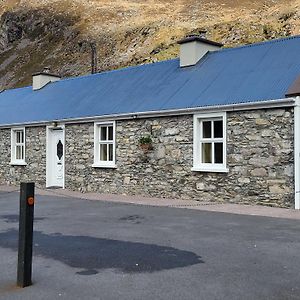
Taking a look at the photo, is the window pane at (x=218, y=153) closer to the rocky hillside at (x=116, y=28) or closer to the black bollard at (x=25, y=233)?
the black bollard at (x=25, y=233)

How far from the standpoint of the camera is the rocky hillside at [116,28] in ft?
136

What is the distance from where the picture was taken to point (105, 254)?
647 cm

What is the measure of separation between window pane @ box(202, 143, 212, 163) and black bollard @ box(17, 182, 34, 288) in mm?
8468

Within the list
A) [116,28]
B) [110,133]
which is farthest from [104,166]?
[116,28]

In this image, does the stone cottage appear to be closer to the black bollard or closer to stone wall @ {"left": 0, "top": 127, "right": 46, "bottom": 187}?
stone wall @ {"left": 0, "top": 127, "right": 46, "bottom": 187}

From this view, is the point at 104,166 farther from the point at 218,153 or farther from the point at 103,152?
the point at 218,153

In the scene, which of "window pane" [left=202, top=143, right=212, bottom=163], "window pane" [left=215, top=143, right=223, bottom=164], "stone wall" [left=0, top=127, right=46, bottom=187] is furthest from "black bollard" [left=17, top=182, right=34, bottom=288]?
"stone wall" [left=0, top=127, right=46, bottom=187]

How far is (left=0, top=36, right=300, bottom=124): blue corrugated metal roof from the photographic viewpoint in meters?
12.4

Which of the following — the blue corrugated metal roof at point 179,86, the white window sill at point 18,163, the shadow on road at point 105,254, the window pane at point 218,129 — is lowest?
the shadow on road at point 105,254

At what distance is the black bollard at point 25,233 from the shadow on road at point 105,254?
749mm

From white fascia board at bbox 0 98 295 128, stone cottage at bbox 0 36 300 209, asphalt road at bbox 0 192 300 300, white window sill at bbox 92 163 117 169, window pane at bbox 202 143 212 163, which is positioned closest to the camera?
asphalt road at bbox 0 192 300 300

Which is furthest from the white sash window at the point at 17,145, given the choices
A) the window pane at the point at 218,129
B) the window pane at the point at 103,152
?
the window pane at the point at 218,129

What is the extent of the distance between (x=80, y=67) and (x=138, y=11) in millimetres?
22252

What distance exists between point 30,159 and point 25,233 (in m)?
14.1
